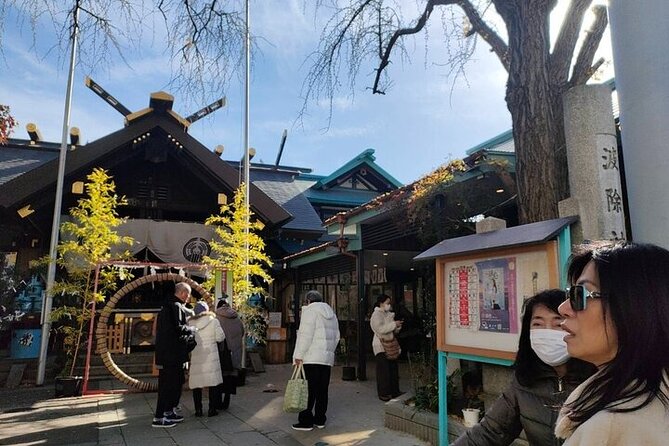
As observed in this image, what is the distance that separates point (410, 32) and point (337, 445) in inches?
220

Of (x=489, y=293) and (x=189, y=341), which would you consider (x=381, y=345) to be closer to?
(x=189, y=341)

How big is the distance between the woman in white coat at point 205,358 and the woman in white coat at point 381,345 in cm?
250

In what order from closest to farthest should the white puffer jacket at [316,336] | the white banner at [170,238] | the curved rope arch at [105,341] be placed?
the white puffer jacket at [316,336] → the curved rope arch at [105,341] → the white banner at [170,238]

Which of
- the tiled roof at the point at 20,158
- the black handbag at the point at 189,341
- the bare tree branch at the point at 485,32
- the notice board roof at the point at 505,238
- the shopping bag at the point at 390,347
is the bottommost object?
the shopping bag at the point at 390,347

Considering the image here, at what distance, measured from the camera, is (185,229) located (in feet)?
39.8

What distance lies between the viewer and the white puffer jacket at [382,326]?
750cm

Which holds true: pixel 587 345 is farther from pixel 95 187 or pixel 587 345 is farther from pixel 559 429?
pixel 95 187

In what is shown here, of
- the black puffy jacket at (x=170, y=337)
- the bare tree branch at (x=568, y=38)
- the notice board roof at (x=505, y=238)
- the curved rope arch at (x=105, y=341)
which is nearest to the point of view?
the notice board roof at (x=505, y=238)

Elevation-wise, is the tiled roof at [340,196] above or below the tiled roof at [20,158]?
below

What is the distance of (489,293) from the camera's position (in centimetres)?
411

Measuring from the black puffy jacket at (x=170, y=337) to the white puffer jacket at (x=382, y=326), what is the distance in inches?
119

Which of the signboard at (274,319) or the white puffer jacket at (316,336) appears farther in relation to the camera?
the signboard at (274,319)

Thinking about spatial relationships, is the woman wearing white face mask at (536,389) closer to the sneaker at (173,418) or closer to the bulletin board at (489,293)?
the bulletin board at (489,293)

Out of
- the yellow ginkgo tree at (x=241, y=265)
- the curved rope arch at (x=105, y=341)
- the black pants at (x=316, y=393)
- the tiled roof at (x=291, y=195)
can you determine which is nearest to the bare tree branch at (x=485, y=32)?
the black pants at (x=316, y=393)
